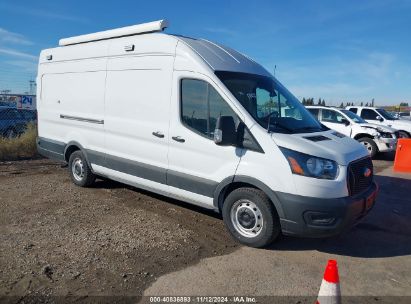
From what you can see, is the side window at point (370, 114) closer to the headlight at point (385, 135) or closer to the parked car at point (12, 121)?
the headlight at point (385, 135)

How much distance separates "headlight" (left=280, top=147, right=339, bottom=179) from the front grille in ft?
0.97

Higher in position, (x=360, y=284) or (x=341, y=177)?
(x=341, y=177)

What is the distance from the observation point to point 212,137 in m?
4.99

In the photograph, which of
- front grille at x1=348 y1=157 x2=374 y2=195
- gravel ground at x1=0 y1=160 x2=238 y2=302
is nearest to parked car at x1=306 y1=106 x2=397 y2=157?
front grille at x1=348 y1=157 x2=374 y2=195

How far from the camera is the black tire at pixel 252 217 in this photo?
4.64 meters

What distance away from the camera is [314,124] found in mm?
5609

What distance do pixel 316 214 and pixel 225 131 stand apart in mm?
1438

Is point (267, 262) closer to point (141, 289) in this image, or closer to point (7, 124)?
point (141, 289)

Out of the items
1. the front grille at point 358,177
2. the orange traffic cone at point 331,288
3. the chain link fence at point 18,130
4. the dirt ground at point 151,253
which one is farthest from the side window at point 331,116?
the orange traffic cone at point 331,288

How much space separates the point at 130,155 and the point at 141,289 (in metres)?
2.79

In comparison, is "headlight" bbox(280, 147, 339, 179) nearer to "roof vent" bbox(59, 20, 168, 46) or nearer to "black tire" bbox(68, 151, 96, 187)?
"roof vent" bbox(59, 20, 168, 46)

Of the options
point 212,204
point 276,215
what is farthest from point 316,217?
point 212,204

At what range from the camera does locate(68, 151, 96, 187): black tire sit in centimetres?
722

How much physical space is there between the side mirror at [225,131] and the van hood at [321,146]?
490 millimetres
